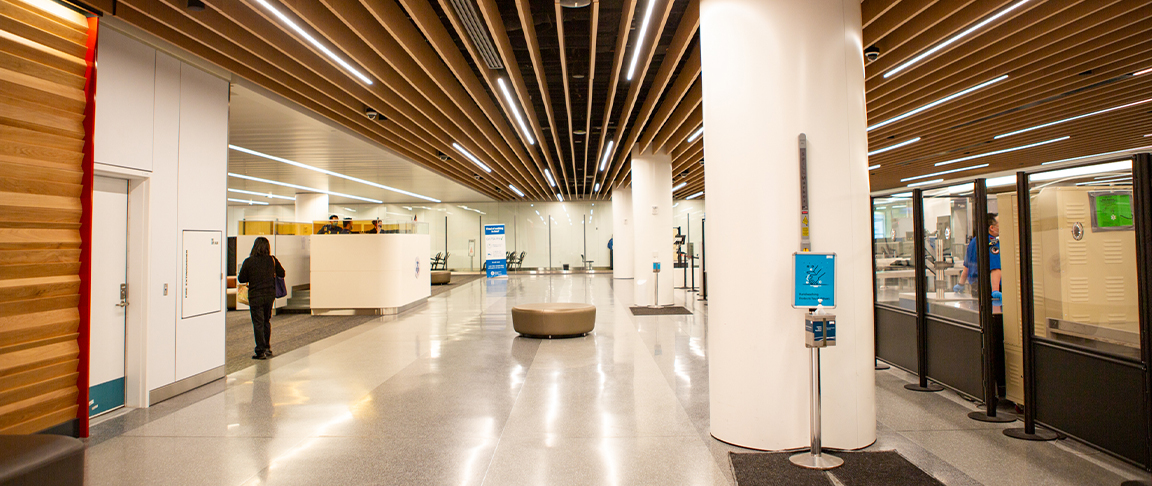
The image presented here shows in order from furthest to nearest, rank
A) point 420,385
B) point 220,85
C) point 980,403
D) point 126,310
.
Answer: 1. point 220,85
2. point 420,385
3. point 126,310
4. point 980,403

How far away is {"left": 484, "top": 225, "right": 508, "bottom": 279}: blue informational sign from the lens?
2202cm

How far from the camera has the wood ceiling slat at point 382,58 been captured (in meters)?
5.14

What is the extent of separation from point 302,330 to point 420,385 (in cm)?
527

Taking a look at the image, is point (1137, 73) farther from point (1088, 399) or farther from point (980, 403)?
point (1088, 399)

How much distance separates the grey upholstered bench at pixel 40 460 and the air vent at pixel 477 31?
4.43 meters

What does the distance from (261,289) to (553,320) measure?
4208 mm

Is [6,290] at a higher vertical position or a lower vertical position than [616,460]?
higher

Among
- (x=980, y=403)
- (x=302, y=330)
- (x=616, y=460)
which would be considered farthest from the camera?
(x=302, y=330)

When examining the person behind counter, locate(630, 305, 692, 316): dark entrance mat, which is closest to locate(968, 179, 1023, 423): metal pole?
locate(630, 305, 692, 316): dark entrance mat

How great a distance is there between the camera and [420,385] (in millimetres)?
5621

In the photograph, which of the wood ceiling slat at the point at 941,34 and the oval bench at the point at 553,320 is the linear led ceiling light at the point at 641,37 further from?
the oval bench at the point at 553,320

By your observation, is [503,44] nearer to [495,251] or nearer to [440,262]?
[495,251]

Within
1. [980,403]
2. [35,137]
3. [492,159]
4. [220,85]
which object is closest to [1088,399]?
[980,403]

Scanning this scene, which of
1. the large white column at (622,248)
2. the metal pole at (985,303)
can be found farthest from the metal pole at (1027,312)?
the large white column at (622,248)
